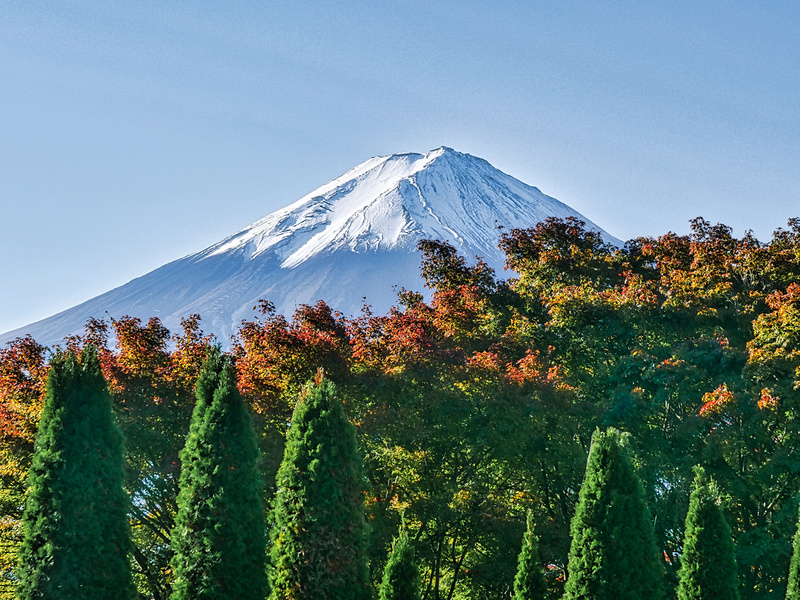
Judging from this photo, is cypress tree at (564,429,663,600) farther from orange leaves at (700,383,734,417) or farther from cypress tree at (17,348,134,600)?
cypress tree at (17,348,134,600)

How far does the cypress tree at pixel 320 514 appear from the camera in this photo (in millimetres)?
10258

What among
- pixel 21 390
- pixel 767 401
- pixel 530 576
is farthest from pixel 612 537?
pixel 21 390

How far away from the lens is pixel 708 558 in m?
12.2

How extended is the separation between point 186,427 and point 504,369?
6122 mm

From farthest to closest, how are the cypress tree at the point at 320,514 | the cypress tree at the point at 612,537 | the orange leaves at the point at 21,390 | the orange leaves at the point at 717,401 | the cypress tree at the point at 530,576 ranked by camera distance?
the orange leaves at the point at 717,401
the orange leaves at the point at 21,390
the cypress tree at the point at 530,576
the cypress tree at the point at 612,537
the cypress tree at the point at 320,514

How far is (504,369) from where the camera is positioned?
16.0 m

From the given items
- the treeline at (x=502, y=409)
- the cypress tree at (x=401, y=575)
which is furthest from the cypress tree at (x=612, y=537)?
the cypress tree at (x=401, y=575)

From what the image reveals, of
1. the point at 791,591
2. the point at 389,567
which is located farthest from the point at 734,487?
the point at 389,567

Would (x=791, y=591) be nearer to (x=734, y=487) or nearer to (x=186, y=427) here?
(x=734, y=487)

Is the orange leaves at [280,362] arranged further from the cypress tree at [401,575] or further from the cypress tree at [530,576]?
the cypress tree at [530,576]

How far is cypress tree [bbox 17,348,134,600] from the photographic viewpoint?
32.9 ft

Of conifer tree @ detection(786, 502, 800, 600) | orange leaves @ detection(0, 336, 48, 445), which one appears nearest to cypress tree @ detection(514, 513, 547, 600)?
conifer tree @ detection(786, 502, 800, 600)

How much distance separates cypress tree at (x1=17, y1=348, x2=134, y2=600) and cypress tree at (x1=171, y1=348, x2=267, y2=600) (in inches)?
31.7

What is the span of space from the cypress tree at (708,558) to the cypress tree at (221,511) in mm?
6345
